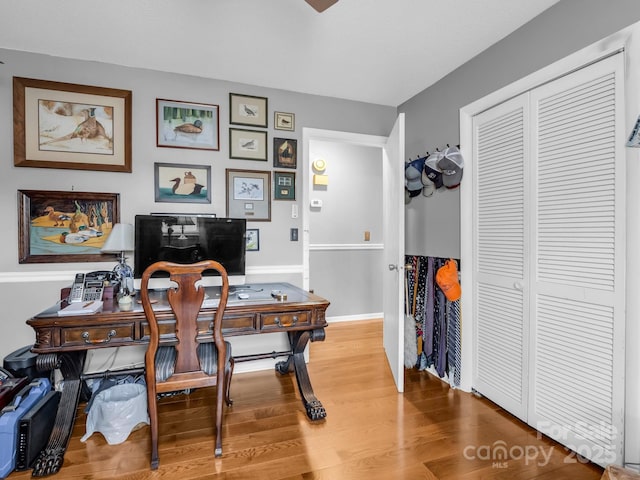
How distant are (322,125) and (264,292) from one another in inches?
64.9

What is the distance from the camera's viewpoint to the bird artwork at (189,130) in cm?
271

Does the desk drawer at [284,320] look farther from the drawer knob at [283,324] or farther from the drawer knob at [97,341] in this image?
the drawer knob at [97,341]

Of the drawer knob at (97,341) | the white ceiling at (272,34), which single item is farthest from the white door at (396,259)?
the drawer knob at (97,341)

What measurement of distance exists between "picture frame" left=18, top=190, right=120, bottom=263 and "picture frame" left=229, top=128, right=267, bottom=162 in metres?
0.98

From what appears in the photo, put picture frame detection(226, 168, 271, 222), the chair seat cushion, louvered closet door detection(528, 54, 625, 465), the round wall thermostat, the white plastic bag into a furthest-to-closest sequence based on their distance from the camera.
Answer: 1. the round wall thermostat
2. picture frame detection(226, 168, 271, 222)
3. the white plastic bag
4. the chair seat cushion
5. louvered closet door detection(528, 54, 625, 465)

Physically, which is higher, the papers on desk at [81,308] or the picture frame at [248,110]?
the picture frame at [248,110]

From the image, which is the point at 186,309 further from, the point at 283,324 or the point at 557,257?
the point at 557,257

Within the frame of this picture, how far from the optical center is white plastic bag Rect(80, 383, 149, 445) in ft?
6.23

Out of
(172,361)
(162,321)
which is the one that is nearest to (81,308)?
(162,321)

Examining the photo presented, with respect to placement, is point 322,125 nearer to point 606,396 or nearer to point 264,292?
point 264,292

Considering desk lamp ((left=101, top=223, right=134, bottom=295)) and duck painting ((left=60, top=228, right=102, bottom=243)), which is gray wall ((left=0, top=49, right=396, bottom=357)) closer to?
duck painting ((left=60, top=228, right=102, bottom=243))

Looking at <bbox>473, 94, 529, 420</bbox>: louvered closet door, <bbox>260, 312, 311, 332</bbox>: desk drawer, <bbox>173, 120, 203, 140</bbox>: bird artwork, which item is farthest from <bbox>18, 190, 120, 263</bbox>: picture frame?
<bbox>473, 94, 529, 420</bbox>: louvered closet door

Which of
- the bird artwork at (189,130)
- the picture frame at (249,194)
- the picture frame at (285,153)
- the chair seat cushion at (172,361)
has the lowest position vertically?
the chair seat cushion at (172,361)

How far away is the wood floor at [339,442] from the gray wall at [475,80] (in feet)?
3.87
